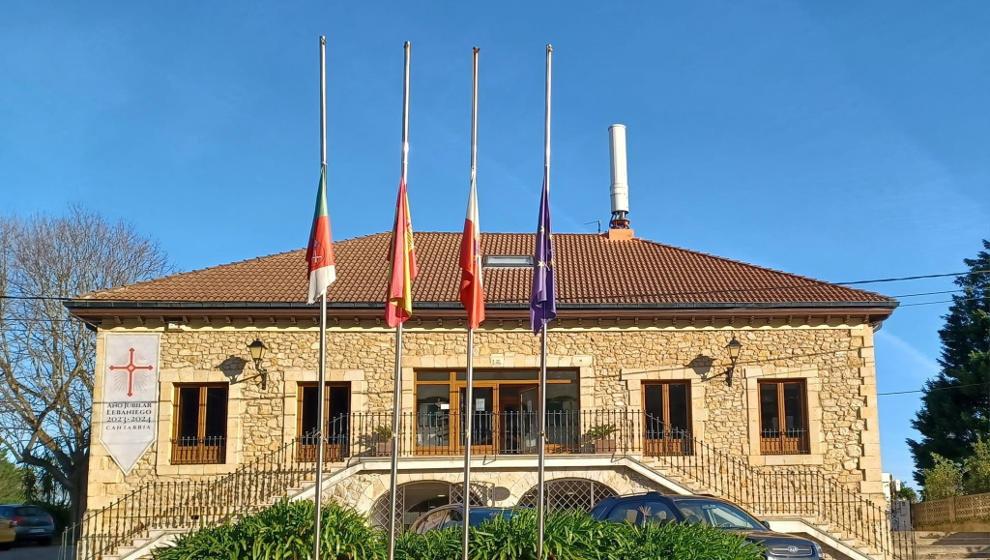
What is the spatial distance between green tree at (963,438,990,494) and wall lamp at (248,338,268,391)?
16465 millimetres

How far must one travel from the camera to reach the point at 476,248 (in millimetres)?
10633

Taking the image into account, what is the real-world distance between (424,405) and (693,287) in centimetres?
607

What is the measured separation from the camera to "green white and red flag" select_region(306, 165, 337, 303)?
10227 millimetres

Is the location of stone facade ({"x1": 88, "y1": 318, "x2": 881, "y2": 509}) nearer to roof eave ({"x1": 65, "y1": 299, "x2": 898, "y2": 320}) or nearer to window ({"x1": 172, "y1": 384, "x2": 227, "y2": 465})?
window ({"x1": 172, "y1": 384, "x2": 227, "y2": 465})

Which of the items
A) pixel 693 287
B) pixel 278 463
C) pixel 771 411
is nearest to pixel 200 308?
pixel 278 463

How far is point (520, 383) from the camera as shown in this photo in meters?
20.4

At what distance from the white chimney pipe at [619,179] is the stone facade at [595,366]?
575 centimetres

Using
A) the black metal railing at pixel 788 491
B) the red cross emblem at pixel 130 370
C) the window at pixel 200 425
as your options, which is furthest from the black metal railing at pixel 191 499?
the black metal railing at pixel 788 491

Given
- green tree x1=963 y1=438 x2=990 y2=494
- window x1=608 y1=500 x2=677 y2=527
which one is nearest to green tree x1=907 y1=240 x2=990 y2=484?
green tree x1=963 y1=438 x2=990 y2=494

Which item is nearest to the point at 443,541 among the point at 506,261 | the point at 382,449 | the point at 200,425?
the point at 382,449

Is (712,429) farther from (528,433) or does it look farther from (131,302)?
(131,302)

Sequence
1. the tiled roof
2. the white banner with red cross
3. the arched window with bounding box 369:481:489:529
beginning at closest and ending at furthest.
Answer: the arched window with bounding box 369:481:489:529, the white banner with red cross, the tiled roof

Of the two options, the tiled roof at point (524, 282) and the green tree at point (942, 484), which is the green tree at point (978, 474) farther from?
the tiled roof at point (524, 282)

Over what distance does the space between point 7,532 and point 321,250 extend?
20.3m
